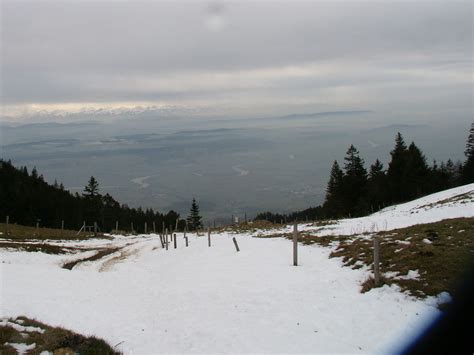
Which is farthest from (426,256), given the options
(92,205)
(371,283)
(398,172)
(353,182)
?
(92,205)

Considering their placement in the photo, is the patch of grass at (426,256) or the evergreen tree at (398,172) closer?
the patch of grass at (426,256)

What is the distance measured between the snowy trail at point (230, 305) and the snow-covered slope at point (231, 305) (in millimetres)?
33

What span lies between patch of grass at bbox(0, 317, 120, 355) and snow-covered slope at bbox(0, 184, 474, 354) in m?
1.14

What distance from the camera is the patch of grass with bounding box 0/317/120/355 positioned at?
9016 mm

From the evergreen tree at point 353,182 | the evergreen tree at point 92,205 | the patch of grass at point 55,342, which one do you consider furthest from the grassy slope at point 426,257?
the evergreen tree at point 92,205

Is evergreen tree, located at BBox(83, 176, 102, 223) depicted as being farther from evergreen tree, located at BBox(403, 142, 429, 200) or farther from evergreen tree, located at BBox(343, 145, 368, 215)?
evergreen tree, located at BBox(403, 142, 429, 200)

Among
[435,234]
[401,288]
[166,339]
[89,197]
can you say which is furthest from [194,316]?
[89,197]

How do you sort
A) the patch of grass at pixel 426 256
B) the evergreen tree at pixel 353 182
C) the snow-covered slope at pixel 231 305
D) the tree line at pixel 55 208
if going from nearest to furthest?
the snow-covered slope at pixel 231 305
the patch of grass at pixel 426 256
the evergreen tree at pixel 353 182
the tree line at pixel 55 208


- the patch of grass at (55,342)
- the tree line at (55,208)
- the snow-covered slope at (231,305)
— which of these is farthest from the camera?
the tree line at (55,208)

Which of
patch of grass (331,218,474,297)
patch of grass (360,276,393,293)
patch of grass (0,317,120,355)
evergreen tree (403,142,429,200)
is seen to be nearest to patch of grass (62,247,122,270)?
patch of grass (0,317,120,355)

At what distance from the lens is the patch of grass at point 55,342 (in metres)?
9.02

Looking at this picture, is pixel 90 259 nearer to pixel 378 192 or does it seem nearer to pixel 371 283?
pixel 371 283

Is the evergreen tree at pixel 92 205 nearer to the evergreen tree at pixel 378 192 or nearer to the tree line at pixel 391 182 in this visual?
the tree line at pixel 391 182

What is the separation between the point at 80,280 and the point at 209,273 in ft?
27.3
